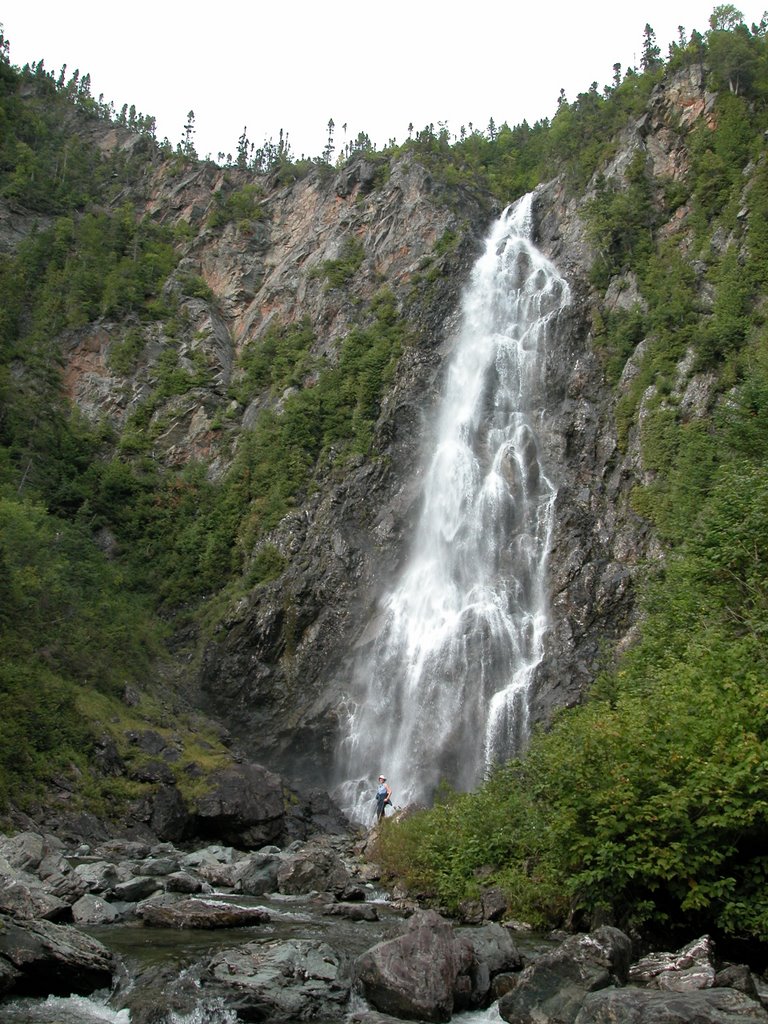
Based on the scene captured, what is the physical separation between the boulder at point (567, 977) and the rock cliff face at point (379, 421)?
1726 cm

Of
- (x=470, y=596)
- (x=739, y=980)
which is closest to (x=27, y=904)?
(x=739, y=980)

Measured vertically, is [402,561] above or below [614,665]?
above

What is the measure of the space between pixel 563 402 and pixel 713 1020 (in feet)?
103

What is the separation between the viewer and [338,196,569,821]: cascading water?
87.8ft

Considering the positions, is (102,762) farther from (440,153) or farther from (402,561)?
(440,153)

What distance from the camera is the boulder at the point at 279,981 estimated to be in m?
8.54

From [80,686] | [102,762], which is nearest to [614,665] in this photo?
[102,762]

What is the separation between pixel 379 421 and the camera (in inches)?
1522

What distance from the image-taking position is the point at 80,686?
2600cm

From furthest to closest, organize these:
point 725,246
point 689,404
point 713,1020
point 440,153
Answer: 1. point 440,153
2. point 725,246
3. point 689,404
4. point 713,1020

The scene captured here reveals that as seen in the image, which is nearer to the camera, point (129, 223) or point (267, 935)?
point (267, 935)

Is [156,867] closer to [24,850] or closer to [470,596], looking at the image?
[24,850]

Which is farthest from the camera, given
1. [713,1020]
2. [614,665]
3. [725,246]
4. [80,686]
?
[725,246]

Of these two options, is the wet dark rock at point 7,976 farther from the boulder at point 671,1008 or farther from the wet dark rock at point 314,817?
the wet dark rock at point 314,817
